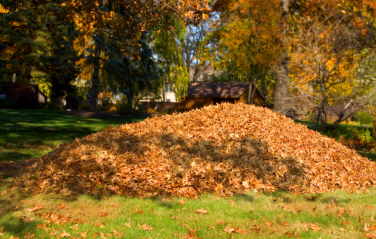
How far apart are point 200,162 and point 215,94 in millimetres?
28720

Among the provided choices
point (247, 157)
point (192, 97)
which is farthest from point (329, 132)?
point (192, 97)

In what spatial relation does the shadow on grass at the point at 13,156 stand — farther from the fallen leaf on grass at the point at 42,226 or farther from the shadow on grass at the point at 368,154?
the shadow on grass at the point at 368,154

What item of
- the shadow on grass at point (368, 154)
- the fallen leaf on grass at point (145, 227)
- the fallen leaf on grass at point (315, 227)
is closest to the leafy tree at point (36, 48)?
the shadow on grass at point (368, 154)

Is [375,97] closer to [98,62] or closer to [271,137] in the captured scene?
[271,137]

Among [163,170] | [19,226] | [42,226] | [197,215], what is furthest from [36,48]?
[197,215]

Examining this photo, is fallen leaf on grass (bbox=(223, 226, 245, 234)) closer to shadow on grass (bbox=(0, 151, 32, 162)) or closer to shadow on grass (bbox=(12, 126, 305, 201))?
shadow on grass (bbox=(12, 126, 305, 201))

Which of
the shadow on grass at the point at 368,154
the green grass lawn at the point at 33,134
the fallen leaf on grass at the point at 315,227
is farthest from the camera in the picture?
the shadow on grass at the point at 368,154

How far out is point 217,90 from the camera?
35562 millimetres

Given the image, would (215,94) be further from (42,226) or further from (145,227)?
(42,226)

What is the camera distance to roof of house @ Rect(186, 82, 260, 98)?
1350 inches

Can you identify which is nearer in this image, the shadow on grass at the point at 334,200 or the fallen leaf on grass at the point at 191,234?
the fallen leaf on grass at the point at 191,234

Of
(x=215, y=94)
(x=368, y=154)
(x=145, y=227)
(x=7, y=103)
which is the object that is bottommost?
(x=145, y=227)

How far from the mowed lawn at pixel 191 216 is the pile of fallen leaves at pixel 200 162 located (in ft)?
1.17

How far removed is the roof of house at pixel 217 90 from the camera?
34.3 meters
